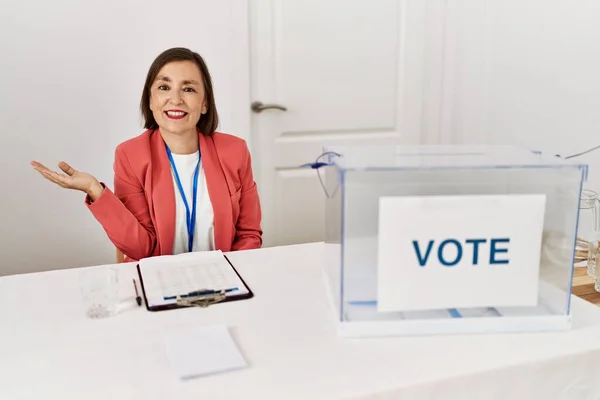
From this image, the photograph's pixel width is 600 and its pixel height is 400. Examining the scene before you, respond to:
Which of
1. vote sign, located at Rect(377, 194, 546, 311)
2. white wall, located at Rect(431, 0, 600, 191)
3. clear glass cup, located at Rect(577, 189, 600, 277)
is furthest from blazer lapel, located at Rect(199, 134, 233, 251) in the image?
white wall, located at Rect(431, 0, 600, 191)

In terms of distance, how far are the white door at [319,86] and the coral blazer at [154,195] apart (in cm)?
120

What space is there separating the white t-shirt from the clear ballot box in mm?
770

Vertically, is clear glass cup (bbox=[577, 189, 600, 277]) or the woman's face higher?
the woman's face

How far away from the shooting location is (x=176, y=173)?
1.72 meters

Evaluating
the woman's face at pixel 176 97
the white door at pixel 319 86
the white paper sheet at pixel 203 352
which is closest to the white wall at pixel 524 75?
the white door at pixel 319 86

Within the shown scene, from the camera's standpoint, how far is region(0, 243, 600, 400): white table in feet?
2.87

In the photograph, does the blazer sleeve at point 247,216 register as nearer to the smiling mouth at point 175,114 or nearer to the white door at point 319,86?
the smiling mouth at point 175,114

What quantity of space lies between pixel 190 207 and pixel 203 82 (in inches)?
14.5

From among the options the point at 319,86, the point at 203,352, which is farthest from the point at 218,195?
the point at 319,86

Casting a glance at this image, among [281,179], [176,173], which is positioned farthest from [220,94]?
[176,173]

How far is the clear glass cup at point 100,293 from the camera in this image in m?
1.14

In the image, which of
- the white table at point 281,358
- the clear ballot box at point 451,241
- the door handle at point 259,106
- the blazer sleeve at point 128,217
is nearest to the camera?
the white table at point 281,358

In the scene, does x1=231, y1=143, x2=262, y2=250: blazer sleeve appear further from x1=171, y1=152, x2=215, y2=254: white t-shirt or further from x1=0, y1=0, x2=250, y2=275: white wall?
x1=0, y1=0, x2=250, y2=275: white wall

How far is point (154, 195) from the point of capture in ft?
5.47
